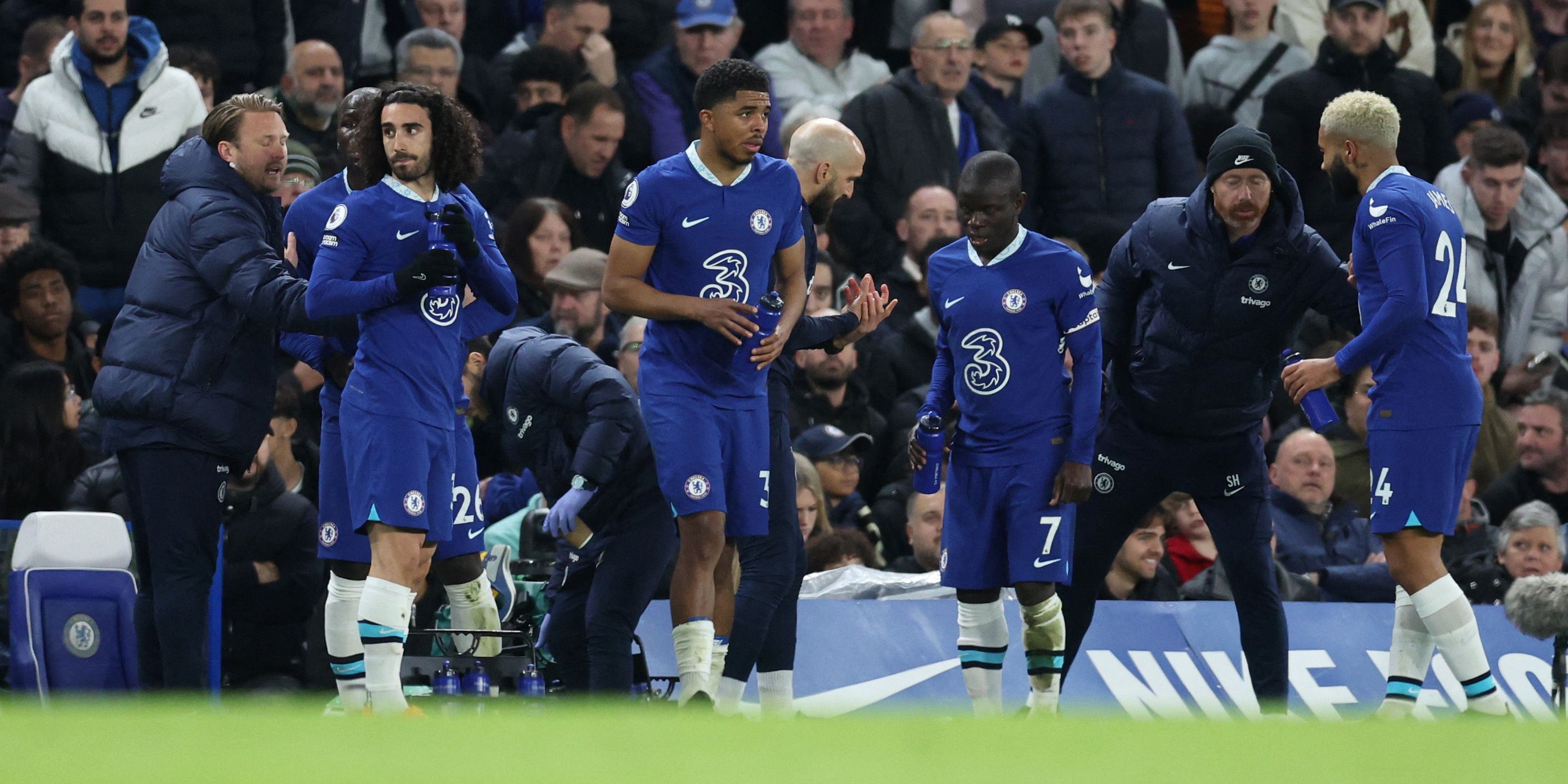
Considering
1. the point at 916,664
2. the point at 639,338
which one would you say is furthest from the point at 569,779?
the point at 639,338

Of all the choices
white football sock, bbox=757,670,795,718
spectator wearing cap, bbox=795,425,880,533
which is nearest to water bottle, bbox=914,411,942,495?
white football sock, bbox=757,670,795,718

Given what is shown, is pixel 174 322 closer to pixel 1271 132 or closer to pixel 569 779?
pixel 569 779

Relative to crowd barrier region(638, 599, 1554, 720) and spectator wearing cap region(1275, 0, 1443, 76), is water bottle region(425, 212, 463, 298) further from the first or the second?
spectator wearing cap region(1275, 0, 1443, 76)

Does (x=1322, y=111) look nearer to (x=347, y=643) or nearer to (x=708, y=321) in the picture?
(x=708, y=321)

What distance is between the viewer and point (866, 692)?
31.9ft

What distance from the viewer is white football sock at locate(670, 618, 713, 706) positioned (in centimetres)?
753

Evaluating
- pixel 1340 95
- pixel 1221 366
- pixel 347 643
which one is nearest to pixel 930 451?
pixel 1221 366

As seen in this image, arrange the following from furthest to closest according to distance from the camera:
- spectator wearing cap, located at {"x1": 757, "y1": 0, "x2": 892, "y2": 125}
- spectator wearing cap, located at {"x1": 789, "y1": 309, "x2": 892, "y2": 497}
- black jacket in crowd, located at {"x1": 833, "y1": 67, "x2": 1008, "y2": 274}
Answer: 1. spectator wearing cap, located at {"x1": 757, "y1": 0, "x2": 892, "y2": 125}
2. black jacket in crowd, located at {"x1": 833, "y1": 67, "x2": 1008, "y2": 274}
3. spectator wearing cap, located at {"x1": 789, "y1": 309, "x2": 892, "y2": 497}

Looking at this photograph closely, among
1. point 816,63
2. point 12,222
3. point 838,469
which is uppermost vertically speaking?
point 816,63

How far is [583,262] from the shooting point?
11141 mm

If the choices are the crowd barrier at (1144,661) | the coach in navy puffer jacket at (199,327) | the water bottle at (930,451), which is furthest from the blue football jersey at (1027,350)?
the coach in navy puffer jacket at (199,327)

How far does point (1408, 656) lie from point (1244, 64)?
22.9 feet

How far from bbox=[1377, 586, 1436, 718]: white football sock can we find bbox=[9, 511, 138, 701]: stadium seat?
16.1 feet

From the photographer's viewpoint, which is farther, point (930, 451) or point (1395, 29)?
point (1395, 29)
